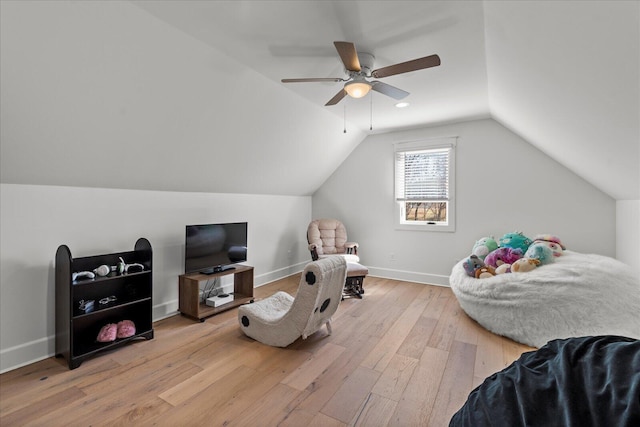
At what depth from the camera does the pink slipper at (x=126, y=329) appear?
2.76 metres

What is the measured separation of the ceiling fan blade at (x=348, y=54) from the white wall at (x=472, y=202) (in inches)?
116

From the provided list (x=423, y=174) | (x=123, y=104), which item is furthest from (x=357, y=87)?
(x=423, y=174)

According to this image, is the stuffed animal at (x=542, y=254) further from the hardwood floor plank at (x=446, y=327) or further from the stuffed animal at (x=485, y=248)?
the hardwood floor plank at (x=446, y=327)

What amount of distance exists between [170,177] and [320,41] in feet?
7.21

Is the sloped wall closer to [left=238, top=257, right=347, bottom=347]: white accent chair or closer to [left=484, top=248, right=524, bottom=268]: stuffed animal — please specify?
[left=238, top=257, right=347, bottom=347]: white accent chair

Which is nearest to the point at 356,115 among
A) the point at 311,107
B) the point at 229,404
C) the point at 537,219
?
the point at 311,107

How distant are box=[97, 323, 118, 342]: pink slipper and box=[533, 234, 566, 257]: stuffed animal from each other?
186 inches

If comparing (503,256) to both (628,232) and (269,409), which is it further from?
(269,409)

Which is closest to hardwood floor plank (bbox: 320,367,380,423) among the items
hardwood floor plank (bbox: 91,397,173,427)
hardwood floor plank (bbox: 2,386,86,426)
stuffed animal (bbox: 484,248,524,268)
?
hardwood floor plank (bbox: 91,397,173,427)

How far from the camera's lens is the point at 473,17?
204cm

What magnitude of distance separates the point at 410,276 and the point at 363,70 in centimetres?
357

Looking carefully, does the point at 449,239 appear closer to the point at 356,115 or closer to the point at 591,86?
the point at 356,115

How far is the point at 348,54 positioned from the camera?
2.12 m

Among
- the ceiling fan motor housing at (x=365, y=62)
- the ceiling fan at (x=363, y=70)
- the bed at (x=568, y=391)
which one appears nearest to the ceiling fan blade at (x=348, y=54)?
the ceiling fan at (x=363, y=70)
